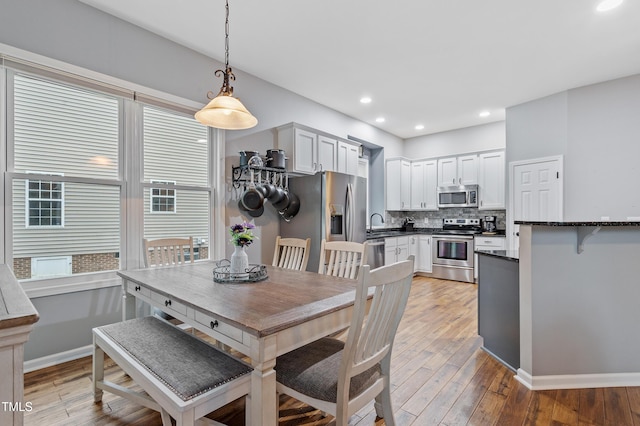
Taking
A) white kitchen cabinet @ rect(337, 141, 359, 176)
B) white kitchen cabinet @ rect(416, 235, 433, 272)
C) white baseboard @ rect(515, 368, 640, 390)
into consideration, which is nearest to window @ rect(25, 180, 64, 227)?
white kitchen cabinet @ rect(337, 141, 359, 176)

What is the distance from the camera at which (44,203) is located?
2.41 m

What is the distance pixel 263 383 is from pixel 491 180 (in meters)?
5.46

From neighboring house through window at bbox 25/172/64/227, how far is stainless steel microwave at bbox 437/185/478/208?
18.6 feet

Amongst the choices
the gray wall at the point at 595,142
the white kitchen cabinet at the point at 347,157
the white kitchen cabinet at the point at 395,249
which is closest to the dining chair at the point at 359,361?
the white kitchen cabinet at the point at 347,157

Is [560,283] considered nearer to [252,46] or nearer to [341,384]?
[341,384]

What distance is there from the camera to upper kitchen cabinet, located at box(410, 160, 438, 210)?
6.09 metres

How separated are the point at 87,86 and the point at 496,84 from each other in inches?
180

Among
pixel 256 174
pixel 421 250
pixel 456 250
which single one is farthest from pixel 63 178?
pixel 456 250

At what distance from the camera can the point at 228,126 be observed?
2213mm

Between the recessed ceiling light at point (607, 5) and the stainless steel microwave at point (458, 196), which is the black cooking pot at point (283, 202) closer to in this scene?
the recessed ceiling light at point (607, 5)

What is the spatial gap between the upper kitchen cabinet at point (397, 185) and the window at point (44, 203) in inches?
202

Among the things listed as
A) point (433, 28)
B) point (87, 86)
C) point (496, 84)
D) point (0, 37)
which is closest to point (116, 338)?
point (87, 86)

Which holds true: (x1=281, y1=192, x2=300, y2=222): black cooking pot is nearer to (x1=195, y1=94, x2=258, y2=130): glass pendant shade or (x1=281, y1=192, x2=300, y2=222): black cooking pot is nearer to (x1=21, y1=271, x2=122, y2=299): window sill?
(x1=195, y1=94, x2=258, y2=130): glass pendant shade

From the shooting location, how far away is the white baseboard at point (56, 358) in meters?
2.30
